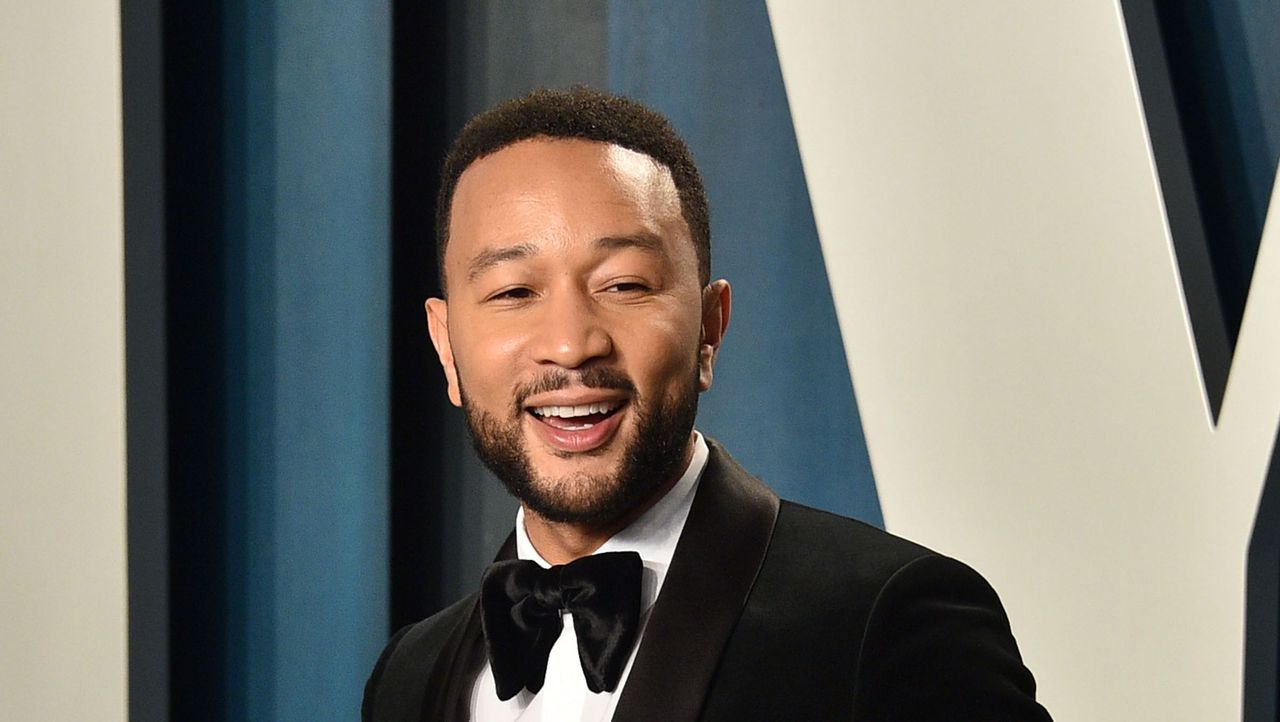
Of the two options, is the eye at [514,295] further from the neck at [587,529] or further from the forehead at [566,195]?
the neck at [587,529]

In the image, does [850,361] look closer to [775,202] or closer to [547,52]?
[775,202]

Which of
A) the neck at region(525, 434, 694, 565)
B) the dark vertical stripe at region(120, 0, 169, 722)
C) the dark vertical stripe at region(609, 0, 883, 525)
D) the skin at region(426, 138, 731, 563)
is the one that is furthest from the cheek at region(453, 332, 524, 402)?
the dark vertical stripe at region(120, 0, 169, 722)

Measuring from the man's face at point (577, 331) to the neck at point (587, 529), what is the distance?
3 centimetres

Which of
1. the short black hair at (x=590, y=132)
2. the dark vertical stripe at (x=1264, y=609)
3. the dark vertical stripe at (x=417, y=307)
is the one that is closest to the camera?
the short black hair at (x=590, y=132)

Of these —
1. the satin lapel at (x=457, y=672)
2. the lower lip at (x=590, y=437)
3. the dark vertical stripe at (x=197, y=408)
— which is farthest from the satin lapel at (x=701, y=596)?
the dark vertical stripe at (x=197, y=408)

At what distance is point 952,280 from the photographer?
5.38 ft

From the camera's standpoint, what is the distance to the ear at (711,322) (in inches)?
46.6

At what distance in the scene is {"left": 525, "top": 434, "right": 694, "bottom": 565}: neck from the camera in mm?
1164

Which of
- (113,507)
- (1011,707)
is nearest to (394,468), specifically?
(113,507)

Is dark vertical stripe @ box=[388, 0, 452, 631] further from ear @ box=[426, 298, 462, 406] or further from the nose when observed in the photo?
the nose

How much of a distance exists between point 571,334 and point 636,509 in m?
0.17

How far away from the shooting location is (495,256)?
112 cm

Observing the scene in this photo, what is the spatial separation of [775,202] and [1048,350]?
14.6 inches

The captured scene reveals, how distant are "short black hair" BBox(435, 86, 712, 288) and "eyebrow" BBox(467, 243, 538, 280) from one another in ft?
0.27
